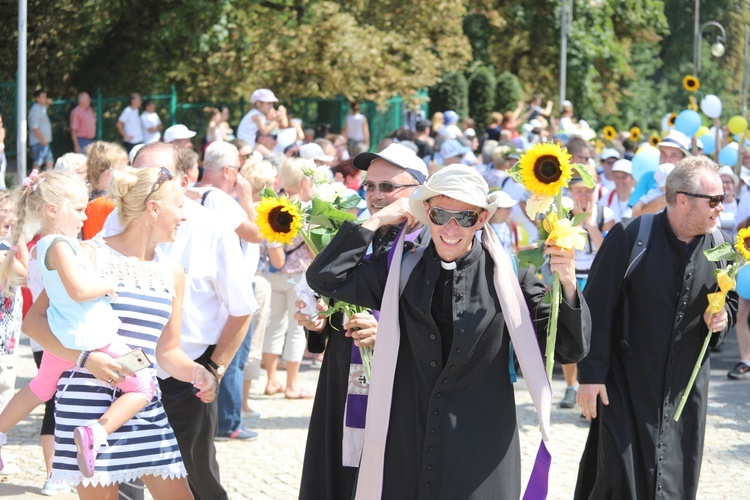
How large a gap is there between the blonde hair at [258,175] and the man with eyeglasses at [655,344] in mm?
4106

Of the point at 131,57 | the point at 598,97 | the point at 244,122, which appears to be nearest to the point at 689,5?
the point at 598,97

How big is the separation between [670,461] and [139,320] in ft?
8.55

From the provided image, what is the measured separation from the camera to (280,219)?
5145 millimetres

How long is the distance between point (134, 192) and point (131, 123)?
A: 1657 centimetres

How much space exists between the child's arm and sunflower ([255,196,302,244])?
2.71 feet

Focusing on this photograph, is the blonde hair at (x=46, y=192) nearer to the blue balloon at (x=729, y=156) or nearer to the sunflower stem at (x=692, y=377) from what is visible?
the sunflower stem at (x=692, y=377)

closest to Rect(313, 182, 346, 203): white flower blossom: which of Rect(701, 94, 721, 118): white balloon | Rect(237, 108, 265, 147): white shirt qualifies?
Rect(701, 94, 721, 118): white balloon

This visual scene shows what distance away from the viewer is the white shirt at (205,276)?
5512 mm

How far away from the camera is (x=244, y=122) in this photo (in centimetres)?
1741

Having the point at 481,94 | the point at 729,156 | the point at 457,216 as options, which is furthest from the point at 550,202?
the point at 481,94

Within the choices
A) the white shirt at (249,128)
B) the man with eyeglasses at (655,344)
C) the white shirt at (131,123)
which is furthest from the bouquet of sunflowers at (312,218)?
the white shirt at (131,123)

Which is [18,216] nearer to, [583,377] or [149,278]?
[149,278]

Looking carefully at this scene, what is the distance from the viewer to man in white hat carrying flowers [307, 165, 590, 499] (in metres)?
4.21

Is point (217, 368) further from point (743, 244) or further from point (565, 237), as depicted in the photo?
point (743, 244)
